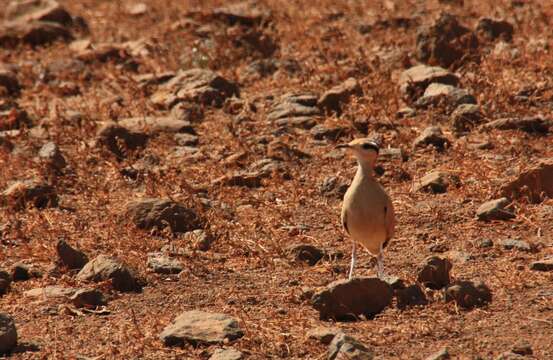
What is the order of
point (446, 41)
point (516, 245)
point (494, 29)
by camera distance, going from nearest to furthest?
point (516, 245) → point (446, 41) → point (494, 29)

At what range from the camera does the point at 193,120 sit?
10.7 meters

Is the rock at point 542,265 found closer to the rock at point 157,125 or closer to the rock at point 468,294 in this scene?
the rock at point 468,294

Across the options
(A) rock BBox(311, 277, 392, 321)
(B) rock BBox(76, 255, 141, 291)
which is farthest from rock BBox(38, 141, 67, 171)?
(A) rock BBox(311, 277, 392, 321)

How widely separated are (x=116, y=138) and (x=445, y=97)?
305cm

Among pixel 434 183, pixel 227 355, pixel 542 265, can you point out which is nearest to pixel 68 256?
pixel 227 355

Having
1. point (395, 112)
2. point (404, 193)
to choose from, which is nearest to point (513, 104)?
point (395, 112)

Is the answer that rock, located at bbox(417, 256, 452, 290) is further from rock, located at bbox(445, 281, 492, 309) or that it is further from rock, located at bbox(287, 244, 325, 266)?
rock, located at bbox(287, 244, 325, 266)

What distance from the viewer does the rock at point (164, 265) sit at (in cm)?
754

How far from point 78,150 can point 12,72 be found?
253 centimetres

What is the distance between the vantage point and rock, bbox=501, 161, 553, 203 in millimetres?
8203

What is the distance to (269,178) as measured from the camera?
9.22m

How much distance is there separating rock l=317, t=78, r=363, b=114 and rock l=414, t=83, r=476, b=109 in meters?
0.61

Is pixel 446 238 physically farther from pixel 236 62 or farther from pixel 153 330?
pixel 236 62

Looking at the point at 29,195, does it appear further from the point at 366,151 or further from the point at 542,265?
the point at 542,265
